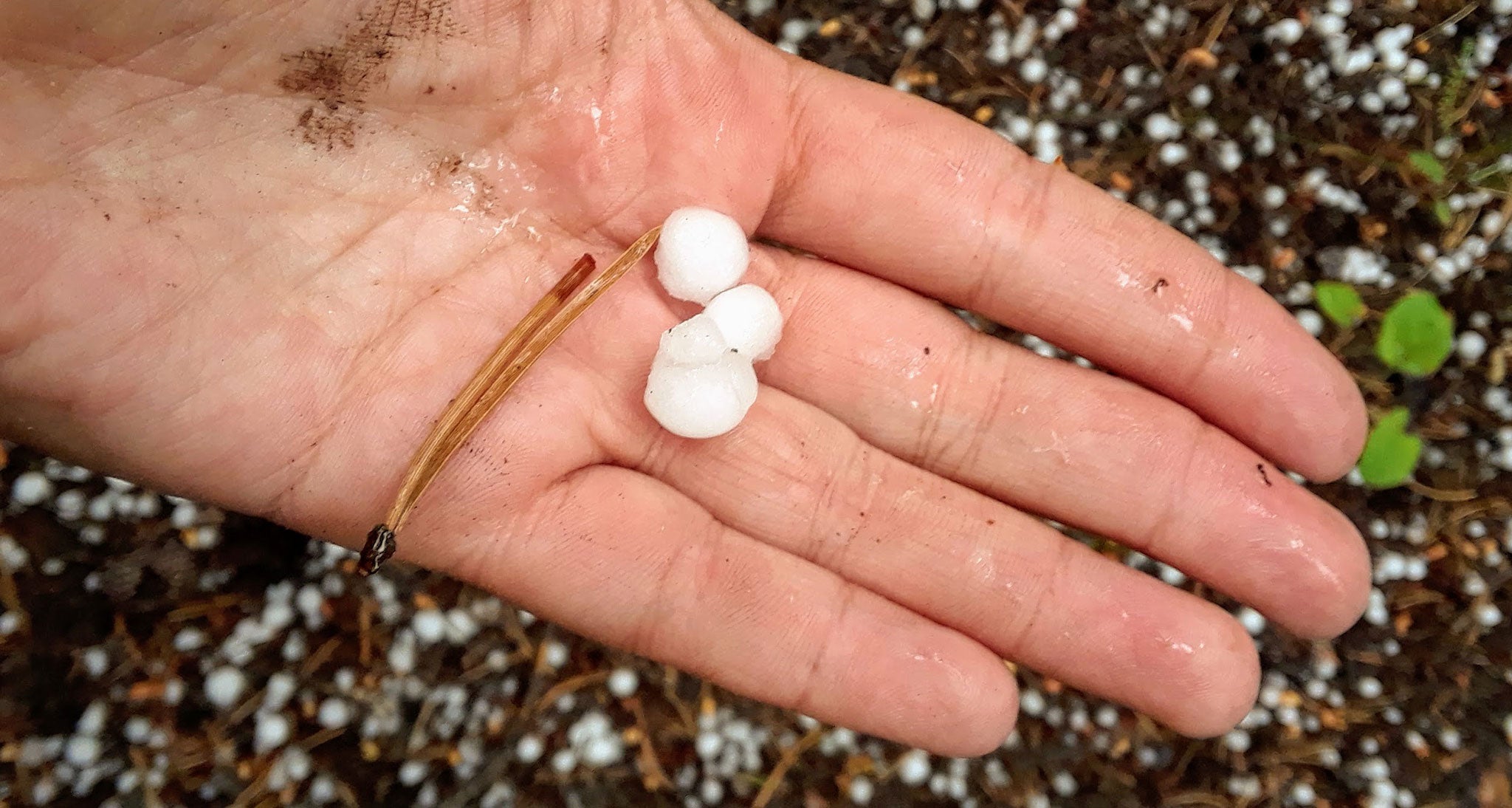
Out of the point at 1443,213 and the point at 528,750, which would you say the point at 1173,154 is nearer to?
the point at 1443,213

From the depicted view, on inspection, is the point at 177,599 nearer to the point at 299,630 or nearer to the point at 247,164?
the point at 299,630

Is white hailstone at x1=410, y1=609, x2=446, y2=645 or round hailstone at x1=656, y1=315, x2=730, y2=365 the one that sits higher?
round hailstone at x1=656, y1=315, x2=730, y2=365

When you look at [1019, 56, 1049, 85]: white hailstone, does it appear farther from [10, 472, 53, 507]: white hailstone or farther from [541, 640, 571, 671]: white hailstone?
[10, 472, 53, 507]: white hailstone

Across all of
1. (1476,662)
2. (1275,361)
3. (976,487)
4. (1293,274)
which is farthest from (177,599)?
(1476,662)

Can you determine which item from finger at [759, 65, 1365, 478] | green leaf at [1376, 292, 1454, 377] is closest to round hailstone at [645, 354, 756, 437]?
finger at [759, 65, 1365, 478]

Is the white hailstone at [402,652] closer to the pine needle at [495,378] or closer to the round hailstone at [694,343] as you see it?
the pine needle at [495,378]

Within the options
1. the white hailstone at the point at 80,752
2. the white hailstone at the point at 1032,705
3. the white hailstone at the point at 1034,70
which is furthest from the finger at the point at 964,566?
the white hailstone at the point at 80,752

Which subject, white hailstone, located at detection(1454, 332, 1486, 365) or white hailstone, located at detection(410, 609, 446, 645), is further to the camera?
white hailstone, located at detection(1454, 332, 1486, 365)
